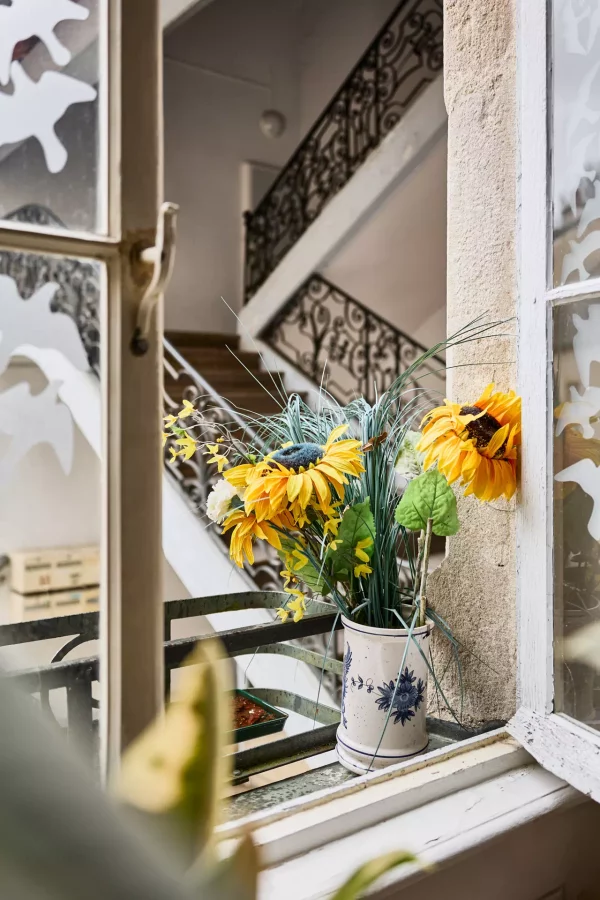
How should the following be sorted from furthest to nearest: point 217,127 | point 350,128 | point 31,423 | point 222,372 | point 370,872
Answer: point 217,127, point 350,128, point 222,372, point 31,423, point 370,872

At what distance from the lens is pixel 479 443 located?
1025 mm

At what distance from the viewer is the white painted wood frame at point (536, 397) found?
1.01 meters

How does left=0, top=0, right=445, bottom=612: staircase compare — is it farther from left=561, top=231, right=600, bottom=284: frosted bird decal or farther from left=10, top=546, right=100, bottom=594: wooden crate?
left=10, top=546, right=100, bottom=594: wooden crate

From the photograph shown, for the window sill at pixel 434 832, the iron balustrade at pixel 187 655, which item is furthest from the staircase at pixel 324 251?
the window sill at pixel 434 832

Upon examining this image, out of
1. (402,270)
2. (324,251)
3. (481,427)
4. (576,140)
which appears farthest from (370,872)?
(402,270)

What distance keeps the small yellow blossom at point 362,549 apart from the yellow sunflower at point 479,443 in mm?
136

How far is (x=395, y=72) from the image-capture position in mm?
5172

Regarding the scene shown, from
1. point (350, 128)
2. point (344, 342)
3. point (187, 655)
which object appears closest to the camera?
point (187, 655)

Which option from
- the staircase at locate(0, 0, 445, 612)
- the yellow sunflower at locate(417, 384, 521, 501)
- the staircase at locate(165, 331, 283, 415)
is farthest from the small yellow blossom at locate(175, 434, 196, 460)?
the staircase at locate(165, 331, 283, 415)

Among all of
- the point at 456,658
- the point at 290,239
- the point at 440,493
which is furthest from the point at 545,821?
the point at 290,239

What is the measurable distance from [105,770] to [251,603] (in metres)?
0.53

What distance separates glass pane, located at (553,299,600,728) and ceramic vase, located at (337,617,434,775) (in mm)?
192

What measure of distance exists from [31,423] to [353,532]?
1.66 feet

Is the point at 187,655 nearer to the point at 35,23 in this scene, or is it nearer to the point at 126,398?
the point at 126,398
